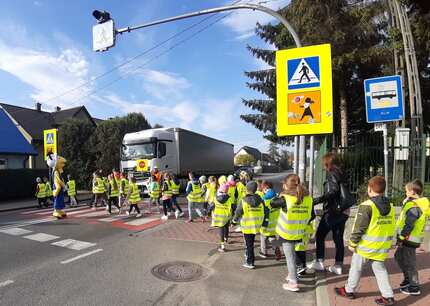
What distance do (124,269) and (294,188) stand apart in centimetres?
331

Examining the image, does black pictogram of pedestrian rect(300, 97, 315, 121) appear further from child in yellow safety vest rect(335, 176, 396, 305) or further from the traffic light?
the traffic light

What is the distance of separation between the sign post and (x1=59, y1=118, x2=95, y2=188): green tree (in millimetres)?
25738

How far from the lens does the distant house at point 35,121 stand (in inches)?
1404

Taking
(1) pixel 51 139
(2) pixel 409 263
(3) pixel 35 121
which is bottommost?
(2) pixel 409 263

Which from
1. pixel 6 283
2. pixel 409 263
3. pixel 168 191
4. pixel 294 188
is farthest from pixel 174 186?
pixel 409 263

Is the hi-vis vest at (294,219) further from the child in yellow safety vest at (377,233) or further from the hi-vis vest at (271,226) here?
the hi-vis vest at (271,226)

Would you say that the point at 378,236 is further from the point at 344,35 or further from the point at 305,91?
the point at 344,35

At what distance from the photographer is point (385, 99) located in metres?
7.03

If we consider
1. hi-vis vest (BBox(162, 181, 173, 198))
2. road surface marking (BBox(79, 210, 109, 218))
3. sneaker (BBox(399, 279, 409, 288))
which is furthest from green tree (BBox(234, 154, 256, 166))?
sneaker (BBox(399, 279, 409, 288))

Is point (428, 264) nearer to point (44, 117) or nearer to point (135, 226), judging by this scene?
point (135, 226)

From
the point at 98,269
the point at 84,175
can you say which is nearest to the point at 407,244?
the point at 98,269

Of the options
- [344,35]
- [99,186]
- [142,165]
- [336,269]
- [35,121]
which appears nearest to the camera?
[336,269]

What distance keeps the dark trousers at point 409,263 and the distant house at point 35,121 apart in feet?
109

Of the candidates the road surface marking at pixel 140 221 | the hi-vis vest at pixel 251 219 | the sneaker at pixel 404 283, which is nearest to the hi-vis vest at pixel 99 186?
the road surface marking at pixel 140 221
